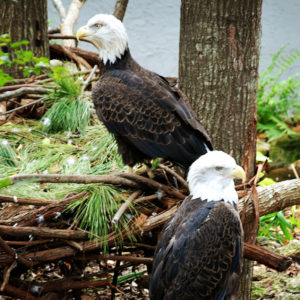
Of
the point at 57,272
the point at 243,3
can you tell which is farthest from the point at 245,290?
the point at 243,3

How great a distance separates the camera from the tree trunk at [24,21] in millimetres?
5270

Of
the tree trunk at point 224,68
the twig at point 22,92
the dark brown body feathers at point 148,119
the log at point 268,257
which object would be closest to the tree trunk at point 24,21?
the twig at point 22,92

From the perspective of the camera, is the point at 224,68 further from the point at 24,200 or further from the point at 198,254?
the point at 24,200

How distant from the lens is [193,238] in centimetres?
288

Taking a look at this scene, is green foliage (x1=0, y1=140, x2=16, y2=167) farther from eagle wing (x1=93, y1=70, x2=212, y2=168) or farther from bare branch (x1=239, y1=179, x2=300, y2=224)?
bare branch (x1=239, y1=179, x2=300, y2=224)

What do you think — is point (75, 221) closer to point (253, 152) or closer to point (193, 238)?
point (193, 238)

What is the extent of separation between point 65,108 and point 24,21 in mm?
1135

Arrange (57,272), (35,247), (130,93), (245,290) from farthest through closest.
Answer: (57,272) → (245,290) → (130,93) → (35,247)

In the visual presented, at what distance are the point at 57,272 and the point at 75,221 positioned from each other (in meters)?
1.55

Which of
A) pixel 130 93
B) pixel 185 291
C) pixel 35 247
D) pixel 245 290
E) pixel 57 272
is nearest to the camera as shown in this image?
pixel 185 291

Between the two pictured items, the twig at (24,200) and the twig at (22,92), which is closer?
the twig at (24,200)

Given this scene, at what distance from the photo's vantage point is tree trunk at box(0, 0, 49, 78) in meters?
5.27

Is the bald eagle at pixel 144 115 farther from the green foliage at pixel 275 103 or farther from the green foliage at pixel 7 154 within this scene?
the green foliage at pixel 275 103

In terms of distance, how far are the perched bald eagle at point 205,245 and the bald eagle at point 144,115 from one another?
1.52 ft
